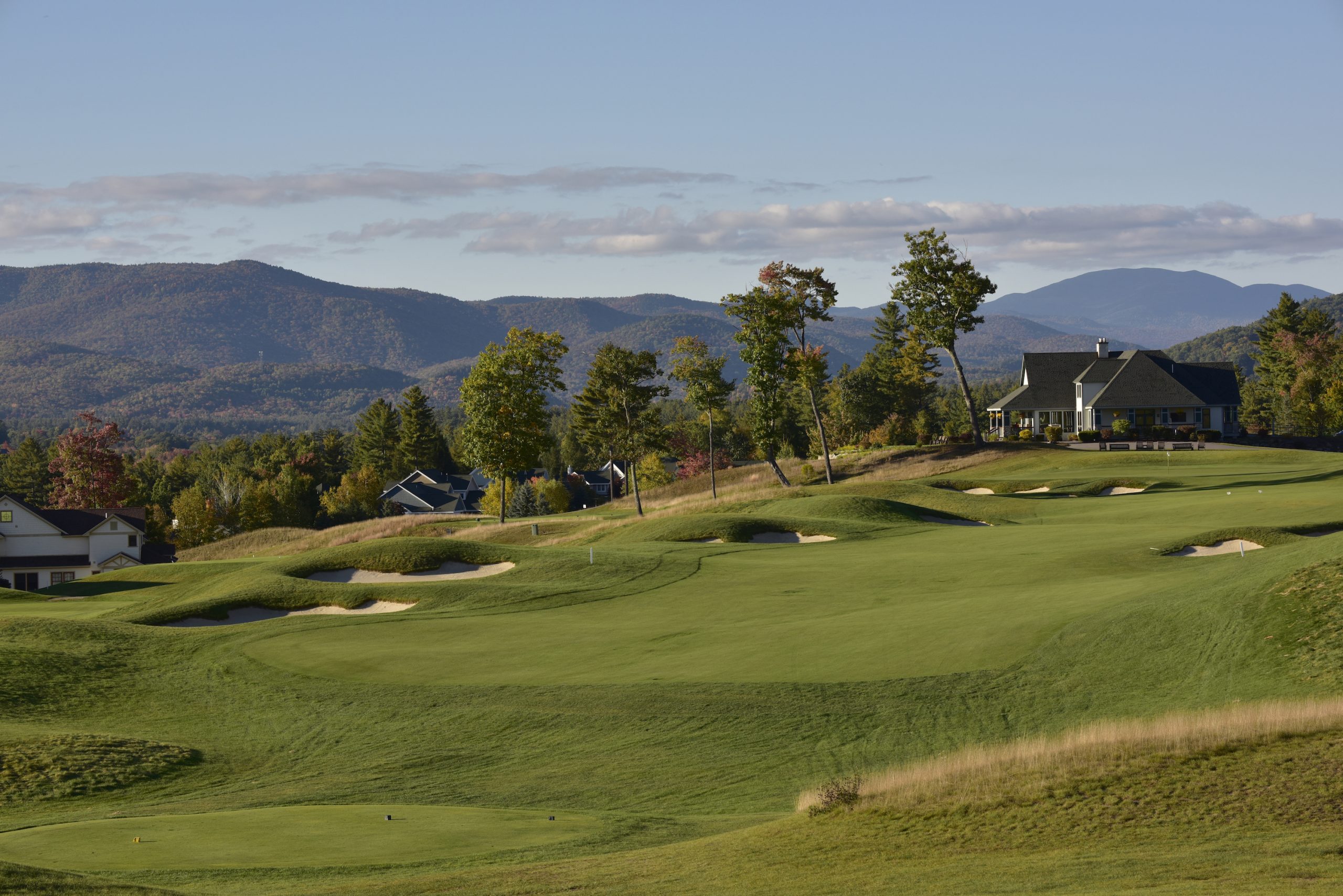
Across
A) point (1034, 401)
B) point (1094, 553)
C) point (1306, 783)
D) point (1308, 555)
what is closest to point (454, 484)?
point (1034, 401)

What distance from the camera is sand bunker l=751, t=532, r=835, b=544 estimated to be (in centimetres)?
4050

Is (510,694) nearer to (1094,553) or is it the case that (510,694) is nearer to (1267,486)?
(1094,553)

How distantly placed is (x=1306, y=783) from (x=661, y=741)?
30.5 feet

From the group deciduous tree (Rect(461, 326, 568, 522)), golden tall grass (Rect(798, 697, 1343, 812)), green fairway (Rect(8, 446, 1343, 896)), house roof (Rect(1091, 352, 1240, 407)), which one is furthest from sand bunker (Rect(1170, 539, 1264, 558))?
house roof (Rect(1091, 352, 1240, 407))

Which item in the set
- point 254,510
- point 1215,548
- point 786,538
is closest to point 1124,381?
point 786,538

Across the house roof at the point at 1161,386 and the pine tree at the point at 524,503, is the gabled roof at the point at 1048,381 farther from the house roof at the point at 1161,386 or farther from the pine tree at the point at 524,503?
the pine tree at the point at 524,503

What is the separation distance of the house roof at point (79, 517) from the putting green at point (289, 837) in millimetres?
68708

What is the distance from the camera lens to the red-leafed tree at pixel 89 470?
98.1 meters

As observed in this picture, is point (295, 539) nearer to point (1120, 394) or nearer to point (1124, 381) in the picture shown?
point (1120, 394)

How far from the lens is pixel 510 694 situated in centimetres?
2053

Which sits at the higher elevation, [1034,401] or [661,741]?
[1034,401]

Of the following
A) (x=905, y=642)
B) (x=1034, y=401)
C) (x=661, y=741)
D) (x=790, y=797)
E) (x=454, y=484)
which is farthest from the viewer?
(x=454, y=484)

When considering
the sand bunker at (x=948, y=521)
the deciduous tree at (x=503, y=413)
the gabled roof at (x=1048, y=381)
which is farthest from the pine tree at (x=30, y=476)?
the sand bunker at (x=948, y=521)

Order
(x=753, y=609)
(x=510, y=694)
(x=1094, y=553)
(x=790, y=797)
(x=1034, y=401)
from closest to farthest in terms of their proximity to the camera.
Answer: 1. (x=790, y=797)
2. (x=510, y=694)
3. (x=753, y=609)
4. (x=1094, y=553)
5. (x=1034, y=401)
